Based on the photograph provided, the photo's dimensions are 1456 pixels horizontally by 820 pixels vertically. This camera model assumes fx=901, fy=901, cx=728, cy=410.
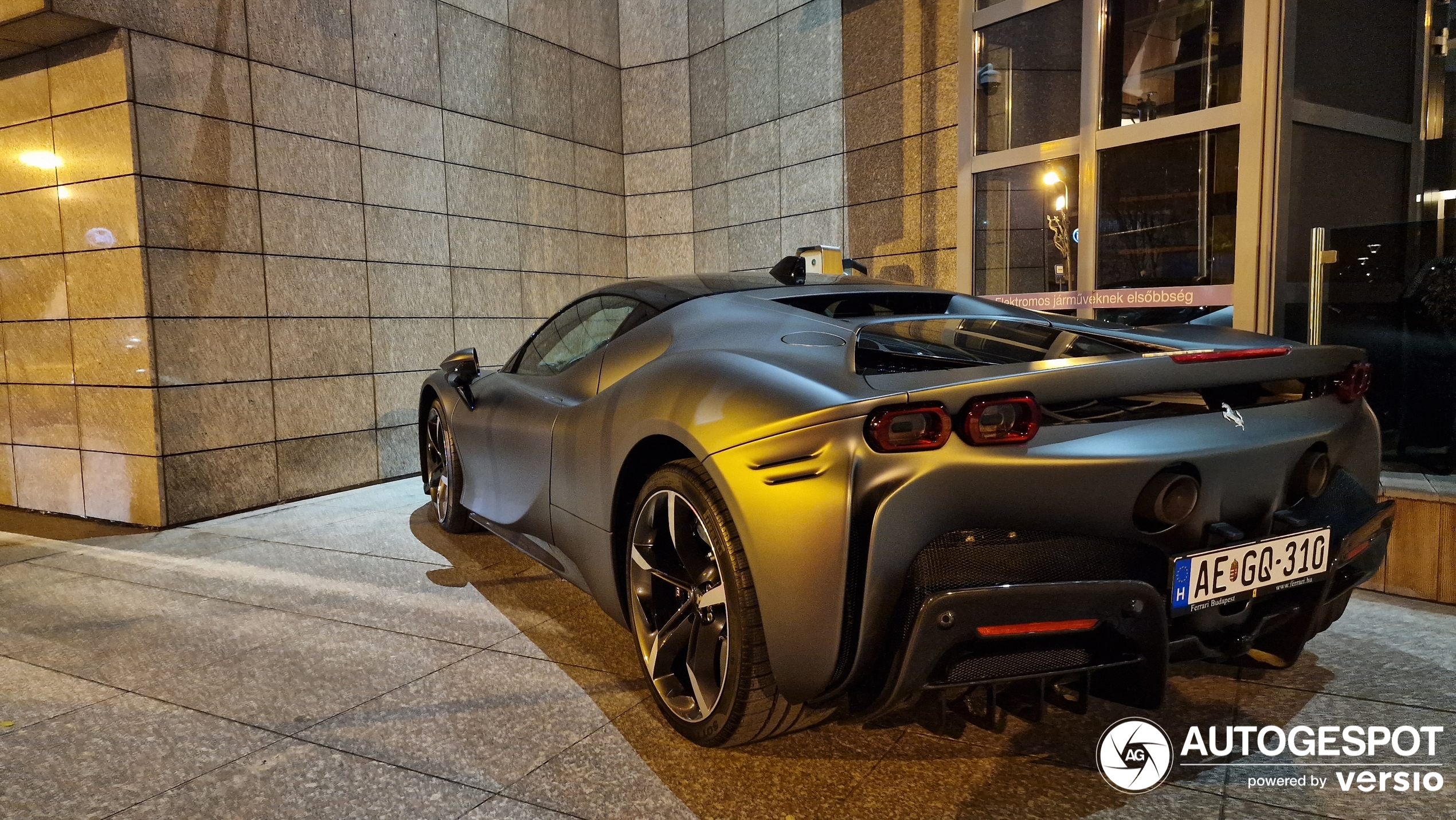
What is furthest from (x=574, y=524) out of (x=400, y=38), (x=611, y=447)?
(x=400, y=38)

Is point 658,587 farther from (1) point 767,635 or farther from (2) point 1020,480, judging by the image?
(2) point 1020,480

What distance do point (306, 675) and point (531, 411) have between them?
118cm

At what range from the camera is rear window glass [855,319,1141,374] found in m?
2.11

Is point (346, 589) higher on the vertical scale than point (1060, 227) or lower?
lower

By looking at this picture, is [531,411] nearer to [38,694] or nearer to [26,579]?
[38,694]

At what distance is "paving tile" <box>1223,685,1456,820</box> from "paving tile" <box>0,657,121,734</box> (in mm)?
3329

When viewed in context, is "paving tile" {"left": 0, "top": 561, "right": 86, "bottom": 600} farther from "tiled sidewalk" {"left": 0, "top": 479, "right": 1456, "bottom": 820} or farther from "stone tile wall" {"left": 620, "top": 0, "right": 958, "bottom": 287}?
"stone tile wall" {"left": 620, "top": 0, "right": 958, "bottom": 287}

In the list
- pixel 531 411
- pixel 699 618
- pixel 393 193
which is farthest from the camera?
pixel 393 193

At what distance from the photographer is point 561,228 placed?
8.83 metres

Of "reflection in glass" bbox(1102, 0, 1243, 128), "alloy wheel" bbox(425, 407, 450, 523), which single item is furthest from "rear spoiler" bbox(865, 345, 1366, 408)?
"reflection in glass" bbox(1102, 0, 1243, 128)

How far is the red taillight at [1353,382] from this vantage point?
7.83 feet

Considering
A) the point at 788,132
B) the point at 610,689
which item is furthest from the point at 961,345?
the point at 788,132

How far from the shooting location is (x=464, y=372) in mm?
4039

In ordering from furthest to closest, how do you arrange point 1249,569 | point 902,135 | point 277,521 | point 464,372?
point 902,135
point 277,521
point 464,372
point 1249,569
